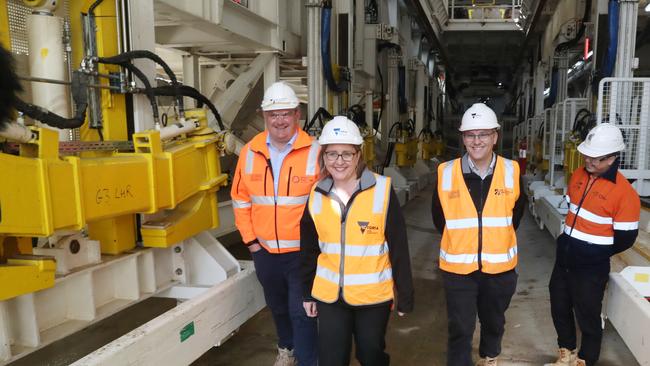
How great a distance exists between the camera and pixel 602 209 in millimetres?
2631

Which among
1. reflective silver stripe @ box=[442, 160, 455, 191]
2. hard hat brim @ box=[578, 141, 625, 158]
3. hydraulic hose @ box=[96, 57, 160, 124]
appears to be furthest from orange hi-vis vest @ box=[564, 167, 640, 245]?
hydraulic hose @ box=[96, 57, 160, 124]

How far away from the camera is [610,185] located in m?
2.61

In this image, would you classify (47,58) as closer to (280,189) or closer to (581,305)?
(280,189)

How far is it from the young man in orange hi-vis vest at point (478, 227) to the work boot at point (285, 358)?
3.12ft

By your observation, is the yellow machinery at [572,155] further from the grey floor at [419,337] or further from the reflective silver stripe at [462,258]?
the reflective silver stripe at [462,258]

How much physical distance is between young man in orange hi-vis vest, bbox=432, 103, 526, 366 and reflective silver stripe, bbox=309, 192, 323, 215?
0.70 meters

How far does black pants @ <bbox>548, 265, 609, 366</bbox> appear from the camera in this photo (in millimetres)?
2695

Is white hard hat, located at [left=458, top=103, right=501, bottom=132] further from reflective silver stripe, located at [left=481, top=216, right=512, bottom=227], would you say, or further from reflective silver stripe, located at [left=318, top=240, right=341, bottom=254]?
reflective silver stripe, located at [left=318, top=240, right=341, bottom=254]

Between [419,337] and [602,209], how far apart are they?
152 centimetres

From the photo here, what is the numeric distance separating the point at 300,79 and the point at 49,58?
6.83m

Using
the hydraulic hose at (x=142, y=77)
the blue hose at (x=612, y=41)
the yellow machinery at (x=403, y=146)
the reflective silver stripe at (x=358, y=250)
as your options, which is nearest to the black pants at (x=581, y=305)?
the reflective silver stripe at (x=358, y=250)

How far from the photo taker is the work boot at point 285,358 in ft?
9.52

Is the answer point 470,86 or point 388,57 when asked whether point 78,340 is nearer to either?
point 388,57

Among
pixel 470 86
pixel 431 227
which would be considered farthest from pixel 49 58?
pixel 470 86
